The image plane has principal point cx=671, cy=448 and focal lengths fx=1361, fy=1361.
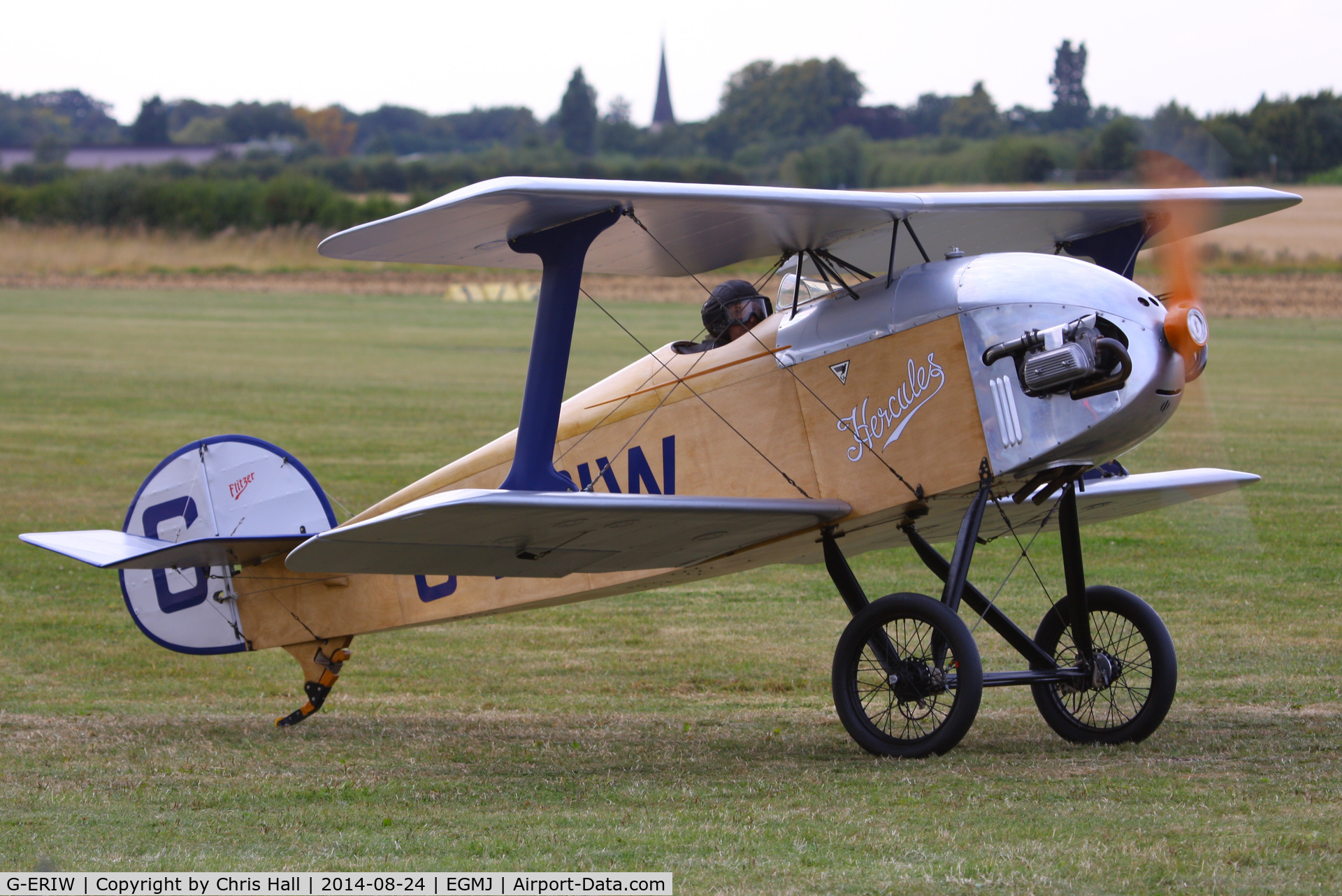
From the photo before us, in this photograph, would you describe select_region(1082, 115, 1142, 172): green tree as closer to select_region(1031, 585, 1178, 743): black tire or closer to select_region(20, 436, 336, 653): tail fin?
select_region(1031, 585, 1178, 743): black tire

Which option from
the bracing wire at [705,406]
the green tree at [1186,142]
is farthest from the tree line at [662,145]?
the bracing wire at [705,406]

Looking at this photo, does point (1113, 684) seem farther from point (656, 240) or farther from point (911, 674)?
point (656, 240)

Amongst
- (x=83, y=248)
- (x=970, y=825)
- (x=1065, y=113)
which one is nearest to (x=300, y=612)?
(x=970, y=825)

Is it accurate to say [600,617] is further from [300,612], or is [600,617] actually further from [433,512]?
[433,512]

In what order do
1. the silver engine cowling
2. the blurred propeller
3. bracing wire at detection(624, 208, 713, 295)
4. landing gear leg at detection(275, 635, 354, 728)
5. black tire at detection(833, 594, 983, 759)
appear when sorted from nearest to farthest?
the silver engine cowling
the blurred propeller
black tire at detection(833, 594, 983, 759)
bracing wire at detection(624, 208, 713, 295)
landing gear leg at detection(275, 635, 354, 728)

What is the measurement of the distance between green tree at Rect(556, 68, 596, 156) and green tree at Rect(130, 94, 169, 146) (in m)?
47.2

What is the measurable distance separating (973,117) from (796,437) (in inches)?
4868

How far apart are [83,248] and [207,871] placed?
6920cm

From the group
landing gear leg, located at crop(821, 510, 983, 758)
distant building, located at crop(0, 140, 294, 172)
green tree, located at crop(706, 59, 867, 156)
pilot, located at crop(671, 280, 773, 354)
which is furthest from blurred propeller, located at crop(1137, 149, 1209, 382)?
distant building, located at crop(0, 140, 294, 172)

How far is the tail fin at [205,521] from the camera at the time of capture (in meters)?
8.26

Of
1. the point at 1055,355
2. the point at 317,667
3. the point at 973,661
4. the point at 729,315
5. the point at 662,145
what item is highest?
the point at 662,145

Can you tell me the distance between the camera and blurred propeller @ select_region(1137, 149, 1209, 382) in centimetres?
605

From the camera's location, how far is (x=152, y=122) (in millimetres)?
153750

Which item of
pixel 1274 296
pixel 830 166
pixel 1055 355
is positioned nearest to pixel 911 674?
pixel 1055 355
